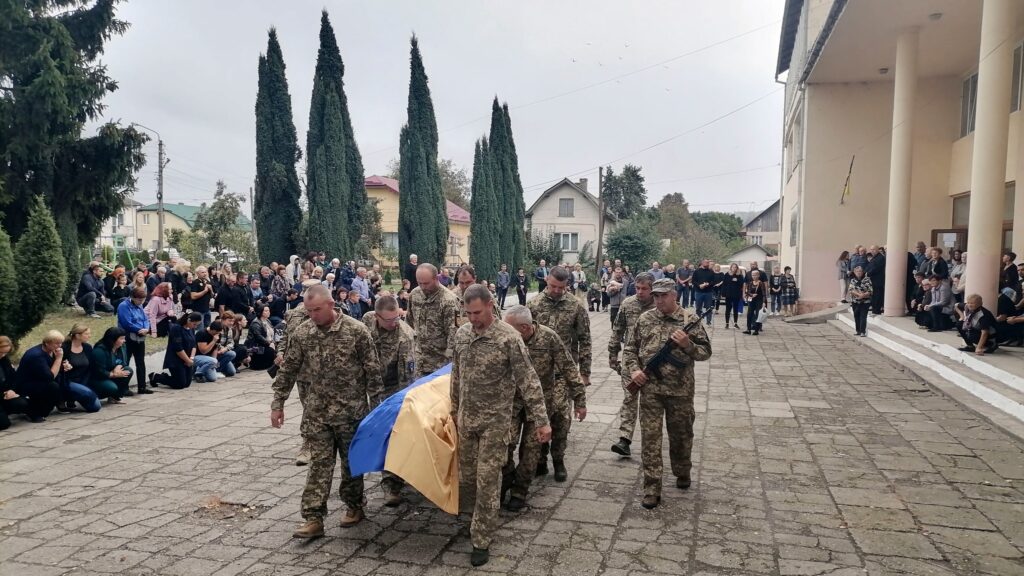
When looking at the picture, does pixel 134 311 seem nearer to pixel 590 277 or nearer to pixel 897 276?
pixel 897 276

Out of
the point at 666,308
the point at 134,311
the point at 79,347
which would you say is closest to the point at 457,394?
the point at 666,308

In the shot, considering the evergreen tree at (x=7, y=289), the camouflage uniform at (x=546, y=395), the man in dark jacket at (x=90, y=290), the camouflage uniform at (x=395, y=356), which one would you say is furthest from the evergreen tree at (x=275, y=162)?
the camouflage uniform at (x=546, y=395)

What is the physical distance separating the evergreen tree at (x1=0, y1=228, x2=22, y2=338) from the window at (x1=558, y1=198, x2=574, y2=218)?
43585mm

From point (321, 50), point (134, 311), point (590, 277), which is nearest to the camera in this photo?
point (134, 311)

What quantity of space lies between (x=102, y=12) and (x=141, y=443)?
15.0m

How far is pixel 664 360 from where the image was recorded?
17.0 ft

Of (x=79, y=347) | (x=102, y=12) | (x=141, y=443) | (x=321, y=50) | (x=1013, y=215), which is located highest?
(x=321, y=50)

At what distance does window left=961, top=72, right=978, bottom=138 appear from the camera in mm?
17312

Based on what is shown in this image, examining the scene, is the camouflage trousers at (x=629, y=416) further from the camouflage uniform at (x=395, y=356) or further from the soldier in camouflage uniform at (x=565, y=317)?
the camouflage uniform at (x=395, y=356)

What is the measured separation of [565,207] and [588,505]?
157 ft

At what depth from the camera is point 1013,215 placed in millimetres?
13906

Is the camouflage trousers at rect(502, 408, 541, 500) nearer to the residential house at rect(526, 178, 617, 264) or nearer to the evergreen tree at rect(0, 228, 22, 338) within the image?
the evergreen tree at rect(0, 228, 22, 338)

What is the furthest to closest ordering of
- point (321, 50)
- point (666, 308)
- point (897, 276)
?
point (321, 50), point (897, 276), point (666, 308)

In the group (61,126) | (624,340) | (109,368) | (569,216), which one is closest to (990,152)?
(624,340)
